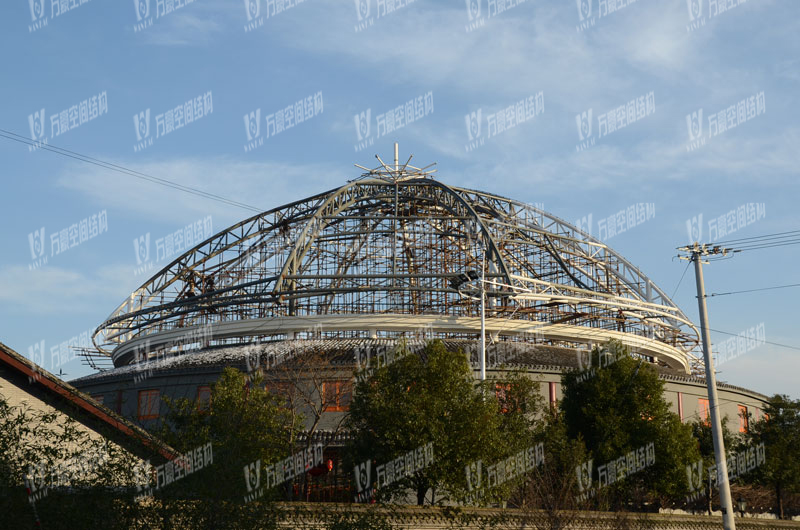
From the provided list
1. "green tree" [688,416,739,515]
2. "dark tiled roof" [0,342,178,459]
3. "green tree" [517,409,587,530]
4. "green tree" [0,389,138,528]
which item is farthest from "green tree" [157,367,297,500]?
"green tree" [688,416,739,515]

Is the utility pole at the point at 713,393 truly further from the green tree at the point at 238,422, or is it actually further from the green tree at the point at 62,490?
the green tree at the point at 62,490

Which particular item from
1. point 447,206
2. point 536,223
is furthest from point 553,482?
point 536,223

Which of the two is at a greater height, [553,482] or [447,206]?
[447,206]

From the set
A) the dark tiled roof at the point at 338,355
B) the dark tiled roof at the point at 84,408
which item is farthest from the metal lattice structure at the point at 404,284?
the dark tiled roof at the point at 84,408

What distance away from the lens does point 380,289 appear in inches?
1924

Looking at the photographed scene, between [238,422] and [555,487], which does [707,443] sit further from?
[238,422]

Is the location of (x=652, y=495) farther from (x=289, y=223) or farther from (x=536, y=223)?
(x=289, y=223)

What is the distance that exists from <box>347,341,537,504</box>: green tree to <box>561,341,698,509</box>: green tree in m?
6.04

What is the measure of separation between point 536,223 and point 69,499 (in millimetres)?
47781

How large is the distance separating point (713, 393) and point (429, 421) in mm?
9560

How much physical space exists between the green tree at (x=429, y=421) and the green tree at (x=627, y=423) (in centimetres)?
Result: 604

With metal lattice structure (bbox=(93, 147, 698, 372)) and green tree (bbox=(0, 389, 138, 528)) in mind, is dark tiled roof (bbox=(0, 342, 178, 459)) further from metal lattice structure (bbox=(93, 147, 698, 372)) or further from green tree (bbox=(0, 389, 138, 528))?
metal lattice structure (bbox=(93, 147, 698, 372))

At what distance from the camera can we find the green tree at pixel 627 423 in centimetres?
3634

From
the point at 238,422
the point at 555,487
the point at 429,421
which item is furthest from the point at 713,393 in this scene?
the point at 238,422
